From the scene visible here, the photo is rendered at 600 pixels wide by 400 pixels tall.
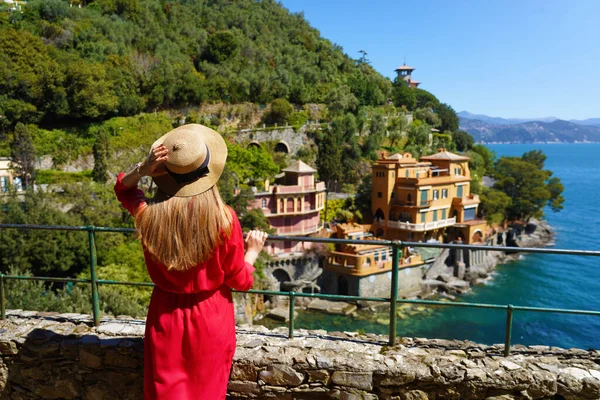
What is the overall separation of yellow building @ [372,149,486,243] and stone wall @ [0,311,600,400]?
3214 cm

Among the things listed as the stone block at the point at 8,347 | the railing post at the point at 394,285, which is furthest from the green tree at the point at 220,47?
the railing post at the point at 394,285

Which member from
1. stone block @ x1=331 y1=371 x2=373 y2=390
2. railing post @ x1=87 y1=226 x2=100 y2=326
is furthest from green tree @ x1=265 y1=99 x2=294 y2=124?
stone block @ x1=331 y1=371 x2=373 y2=390

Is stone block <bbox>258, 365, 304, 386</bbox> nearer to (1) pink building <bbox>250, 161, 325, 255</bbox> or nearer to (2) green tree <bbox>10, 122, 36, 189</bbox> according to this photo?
(1) pink building <bbox>250, 161, 325, 255</bbox>

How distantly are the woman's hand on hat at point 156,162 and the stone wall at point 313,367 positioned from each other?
155 centimetres

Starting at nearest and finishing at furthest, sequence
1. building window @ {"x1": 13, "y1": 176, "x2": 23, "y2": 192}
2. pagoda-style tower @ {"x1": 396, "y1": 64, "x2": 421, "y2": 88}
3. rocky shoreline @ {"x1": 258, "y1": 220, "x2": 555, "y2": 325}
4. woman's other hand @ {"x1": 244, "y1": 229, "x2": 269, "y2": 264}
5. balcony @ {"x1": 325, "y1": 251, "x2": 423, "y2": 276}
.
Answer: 1. woman's other hand @ {"x1": 244, "y1": 229, "x2": 269, "y2": 264}
2. rocky shoreline @ {"x1": 258, "y1": 220, "x2": 555, "y2": 325}
3. building window @ {"x1": 13, "y1": 176, "x2": 23, "y2": 192}
4. balcony @ {"x1": 325, "y1": 251, "x2": 423, "y2": 276}
5. pagoda-style tower @ {"x1": 396, "y1": 64, "x2": 421, "y2": 88}

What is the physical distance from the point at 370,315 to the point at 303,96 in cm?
3080

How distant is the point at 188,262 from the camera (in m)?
2.09

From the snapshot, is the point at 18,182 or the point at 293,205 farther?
the point at 293,205

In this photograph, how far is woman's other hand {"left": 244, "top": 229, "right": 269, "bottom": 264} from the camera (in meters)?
2.40

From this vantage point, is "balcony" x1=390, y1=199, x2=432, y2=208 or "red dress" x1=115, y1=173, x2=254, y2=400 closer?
"red dress" x1=115, y1=173, x2=254, y2=400

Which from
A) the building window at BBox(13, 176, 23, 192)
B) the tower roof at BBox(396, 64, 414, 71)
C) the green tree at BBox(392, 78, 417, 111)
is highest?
the tower roof at BBox(396, 64, 414, 71)

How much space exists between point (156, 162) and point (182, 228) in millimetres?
340

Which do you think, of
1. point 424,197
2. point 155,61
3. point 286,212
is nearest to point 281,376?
point 286,212

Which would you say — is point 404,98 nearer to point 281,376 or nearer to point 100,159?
point 100,159
